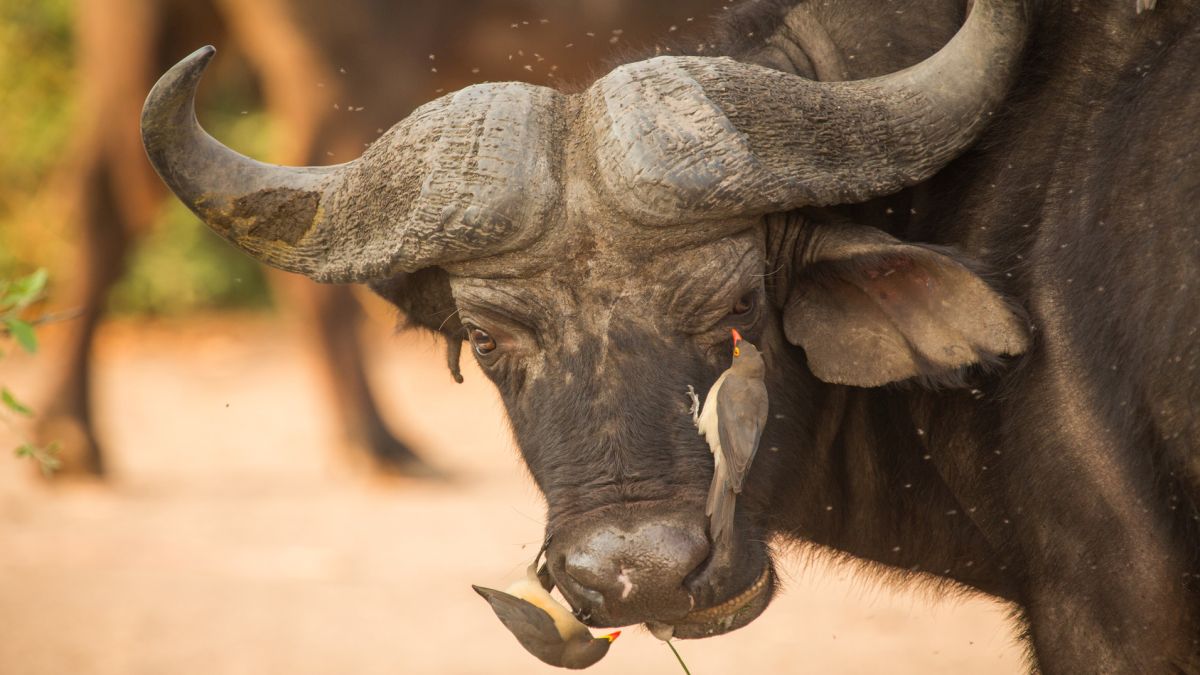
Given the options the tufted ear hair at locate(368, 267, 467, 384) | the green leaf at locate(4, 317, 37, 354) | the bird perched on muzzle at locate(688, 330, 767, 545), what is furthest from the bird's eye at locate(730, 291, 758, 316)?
the green leaf at locate(4, 317, 37, 354)

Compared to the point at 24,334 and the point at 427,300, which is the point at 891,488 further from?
the point at 24,334

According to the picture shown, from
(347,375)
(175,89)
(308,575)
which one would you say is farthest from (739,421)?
(347,375)

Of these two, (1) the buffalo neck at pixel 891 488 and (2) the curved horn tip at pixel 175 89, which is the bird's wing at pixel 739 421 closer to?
(1) the buffalo neck at pixel 891 488

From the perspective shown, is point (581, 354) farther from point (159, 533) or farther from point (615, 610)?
point (159, 533)

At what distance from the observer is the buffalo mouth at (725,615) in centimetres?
274

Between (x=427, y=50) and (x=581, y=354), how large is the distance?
5.95m

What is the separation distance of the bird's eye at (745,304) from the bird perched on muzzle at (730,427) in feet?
0.38

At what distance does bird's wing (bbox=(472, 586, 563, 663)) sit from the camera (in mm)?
2709

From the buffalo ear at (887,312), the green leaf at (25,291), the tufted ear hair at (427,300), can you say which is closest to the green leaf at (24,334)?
the green leaf at (25,291)

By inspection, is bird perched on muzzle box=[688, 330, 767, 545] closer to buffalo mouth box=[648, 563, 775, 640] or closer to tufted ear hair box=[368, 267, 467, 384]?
buffalo mouth box=[648, 563, 775, 640]

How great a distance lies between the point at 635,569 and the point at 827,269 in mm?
825

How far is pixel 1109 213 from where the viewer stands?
2.70 metres

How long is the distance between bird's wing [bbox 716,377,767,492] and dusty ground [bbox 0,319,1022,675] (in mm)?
905

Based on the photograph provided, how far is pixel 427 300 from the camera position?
3.27 m
